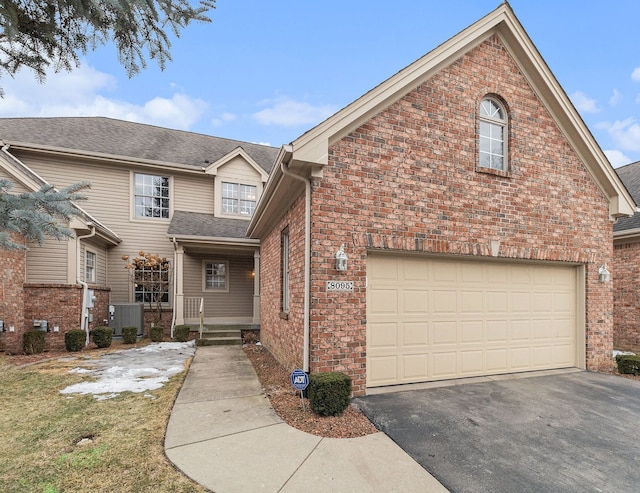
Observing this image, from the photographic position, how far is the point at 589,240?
7.63 meters

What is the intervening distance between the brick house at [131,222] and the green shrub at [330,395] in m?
8.33

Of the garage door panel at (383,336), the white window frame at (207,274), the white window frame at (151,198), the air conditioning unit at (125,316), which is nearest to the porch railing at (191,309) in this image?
the white window frame at (207,274)

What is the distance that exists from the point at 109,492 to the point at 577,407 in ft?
20.3

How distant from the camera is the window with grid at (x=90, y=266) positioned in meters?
11.4

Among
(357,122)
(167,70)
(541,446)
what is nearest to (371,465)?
(541,446)

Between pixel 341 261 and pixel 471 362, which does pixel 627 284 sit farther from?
pixel 341 261

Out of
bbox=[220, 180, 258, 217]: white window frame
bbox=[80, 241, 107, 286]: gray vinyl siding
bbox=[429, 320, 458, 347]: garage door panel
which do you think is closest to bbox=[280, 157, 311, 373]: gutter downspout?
bbox=[429, 320, 458, 347]: garage door panel

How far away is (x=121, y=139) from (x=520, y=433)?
53.7 feet

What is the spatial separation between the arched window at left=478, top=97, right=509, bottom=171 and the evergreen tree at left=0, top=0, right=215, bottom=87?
5744 mm

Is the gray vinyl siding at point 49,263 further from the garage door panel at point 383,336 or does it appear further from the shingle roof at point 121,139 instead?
the garage door panel at point 383,336

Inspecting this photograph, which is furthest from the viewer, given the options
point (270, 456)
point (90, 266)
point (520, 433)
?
point (90, 266)

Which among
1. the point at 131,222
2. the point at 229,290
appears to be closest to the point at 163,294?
the point at 229,290

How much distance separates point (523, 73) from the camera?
7.29m

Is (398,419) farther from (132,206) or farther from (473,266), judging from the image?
(132,206)
